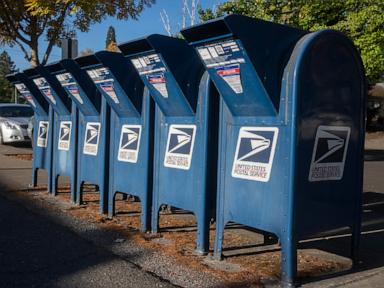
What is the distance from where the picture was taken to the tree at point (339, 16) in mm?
14617

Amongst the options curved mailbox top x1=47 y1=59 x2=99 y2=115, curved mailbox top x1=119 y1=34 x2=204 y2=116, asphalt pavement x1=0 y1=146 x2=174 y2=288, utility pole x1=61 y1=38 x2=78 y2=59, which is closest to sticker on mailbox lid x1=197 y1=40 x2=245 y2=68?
curved mailbox top x1=119 y1=34 x2=204 y2=116

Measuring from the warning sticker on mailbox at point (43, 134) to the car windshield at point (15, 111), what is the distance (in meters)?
10.8

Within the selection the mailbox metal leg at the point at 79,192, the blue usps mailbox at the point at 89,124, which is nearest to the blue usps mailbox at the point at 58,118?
the mailbox metal leg at the point at 79,192

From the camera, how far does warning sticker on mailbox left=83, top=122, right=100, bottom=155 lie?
7462 millimetres

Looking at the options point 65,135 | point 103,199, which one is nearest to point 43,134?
point 65,135

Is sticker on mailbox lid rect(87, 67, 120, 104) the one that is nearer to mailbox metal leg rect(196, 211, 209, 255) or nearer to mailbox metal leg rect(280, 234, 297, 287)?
mailbox metal leg rect(196, 211, 209, 255)

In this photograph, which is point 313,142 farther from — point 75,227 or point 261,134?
point 75,227

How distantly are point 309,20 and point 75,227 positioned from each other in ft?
35.1

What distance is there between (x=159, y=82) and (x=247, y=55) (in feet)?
4.91

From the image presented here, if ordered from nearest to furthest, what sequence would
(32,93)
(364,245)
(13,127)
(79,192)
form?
1. (364,245)
2. (79,192)
3. (32,93)
4. (13,127)

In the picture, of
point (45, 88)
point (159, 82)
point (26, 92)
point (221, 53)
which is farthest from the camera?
point (26, 92)

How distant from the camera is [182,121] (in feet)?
18.7

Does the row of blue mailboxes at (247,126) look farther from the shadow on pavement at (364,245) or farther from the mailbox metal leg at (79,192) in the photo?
the mailbox metal leg at (79,192)

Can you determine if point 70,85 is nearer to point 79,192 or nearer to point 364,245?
point 79,192
